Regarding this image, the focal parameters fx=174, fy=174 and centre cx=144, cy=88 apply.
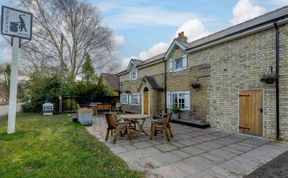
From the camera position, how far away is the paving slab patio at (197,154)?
381 centimetres

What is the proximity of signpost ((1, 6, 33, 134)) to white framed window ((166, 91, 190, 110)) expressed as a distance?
8754 millimetres

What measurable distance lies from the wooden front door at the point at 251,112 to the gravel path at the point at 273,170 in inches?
107

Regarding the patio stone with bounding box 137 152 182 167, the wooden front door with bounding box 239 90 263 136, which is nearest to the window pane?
the wooden front door with bounding box 239 90 263 136

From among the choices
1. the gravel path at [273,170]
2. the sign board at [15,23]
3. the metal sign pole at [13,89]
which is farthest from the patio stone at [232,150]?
the sign board at [15,23]

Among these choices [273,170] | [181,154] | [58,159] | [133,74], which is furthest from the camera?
[133,74]

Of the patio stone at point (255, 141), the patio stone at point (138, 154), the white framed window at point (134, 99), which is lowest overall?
the patio stone at point (138, 154)

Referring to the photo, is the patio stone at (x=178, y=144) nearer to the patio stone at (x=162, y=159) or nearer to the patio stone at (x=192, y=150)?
the patio stone at (x=192, y=150)

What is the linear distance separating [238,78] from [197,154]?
4.61 m

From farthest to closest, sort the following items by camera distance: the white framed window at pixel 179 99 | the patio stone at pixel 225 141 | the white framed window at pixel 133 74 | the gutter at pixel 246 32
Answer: the white framed window at pixel 133 74 < the white framed window at pixel 179 99 < the gutter at pixel 246 32 < the patio stone at pixel 225 141

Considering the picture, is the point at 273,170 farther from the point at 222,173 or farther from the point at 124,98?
the point at 124,98

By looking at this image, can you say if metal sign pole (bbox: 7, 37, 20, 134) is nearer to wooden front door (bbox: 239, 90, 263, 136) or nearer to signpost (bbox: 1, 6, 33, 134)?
signpost (bbox: 1, 6, 33, 134)

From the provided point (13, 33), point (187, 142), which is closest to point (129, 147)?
point (187, 142)

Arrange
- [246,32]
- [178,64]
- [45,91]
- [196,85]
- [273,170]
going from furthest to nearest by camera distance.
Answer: [45,91] → [178,64] → [196,85] → [246,32] → [273,170]

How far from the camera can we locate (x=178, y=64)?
11.8 metres
